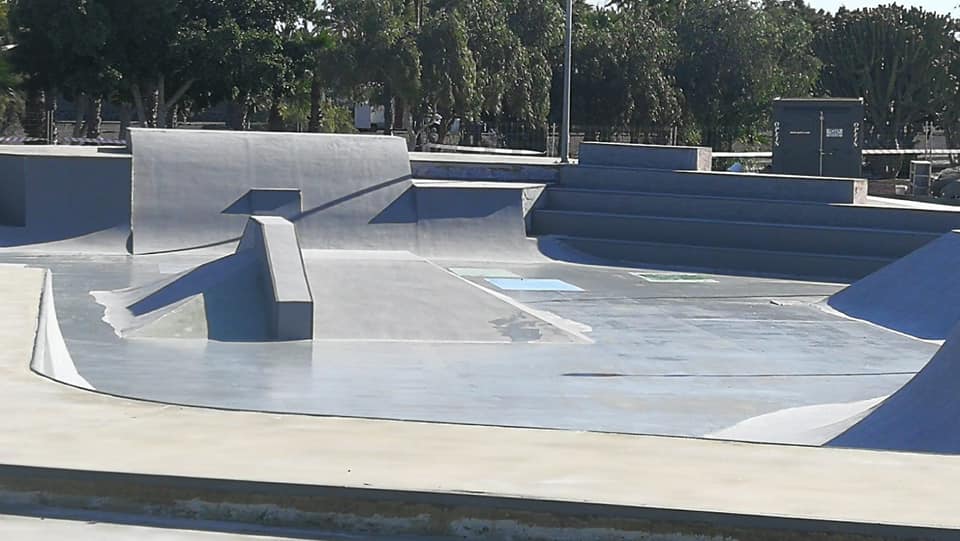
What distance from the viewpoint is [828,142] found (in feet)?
98.7

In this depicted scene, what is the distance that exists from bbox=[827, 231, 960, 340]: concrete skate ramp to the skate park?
0.06 m

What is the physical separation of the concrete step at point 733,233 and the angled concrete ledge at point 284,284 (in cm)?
1094

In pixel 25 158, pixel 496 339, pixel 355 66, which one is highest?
pixel 355 66

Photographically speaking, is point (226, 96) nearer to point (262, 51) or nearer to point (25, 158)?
point (262, 51)

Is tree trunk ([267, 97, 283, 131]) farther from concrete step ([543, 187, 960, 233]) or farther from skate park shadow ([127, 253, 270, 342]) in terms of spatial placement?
skate park shadow ([127, 253, 270, 342])

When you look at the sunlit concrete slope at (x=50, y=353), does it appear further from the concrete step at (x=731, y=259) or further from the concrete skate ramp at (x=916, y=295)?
the concrete step at (x=731, y=259)

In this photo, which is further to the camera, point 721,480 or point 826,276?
point 826,276

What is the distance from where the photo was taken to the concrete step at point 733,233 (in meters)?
25.5

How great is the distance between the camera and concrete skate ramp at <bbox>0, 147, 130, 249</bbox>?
2572 cm

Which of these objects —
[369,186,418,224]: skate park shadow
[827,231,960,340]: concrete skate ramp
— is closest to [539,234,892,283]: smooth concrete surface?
[369,186,418,224]: skate park shadow

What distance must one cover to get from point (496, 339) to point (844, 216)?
38.7 ft

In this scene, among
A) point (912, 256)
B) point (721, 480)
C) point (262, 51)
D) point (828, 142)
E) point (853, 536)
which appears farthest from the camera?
point (262, 51)

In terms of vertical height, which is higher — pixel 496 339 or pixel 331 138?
pixel 331 138

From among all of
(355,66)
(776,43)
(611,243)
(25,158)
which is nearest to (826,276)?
(611,243)
